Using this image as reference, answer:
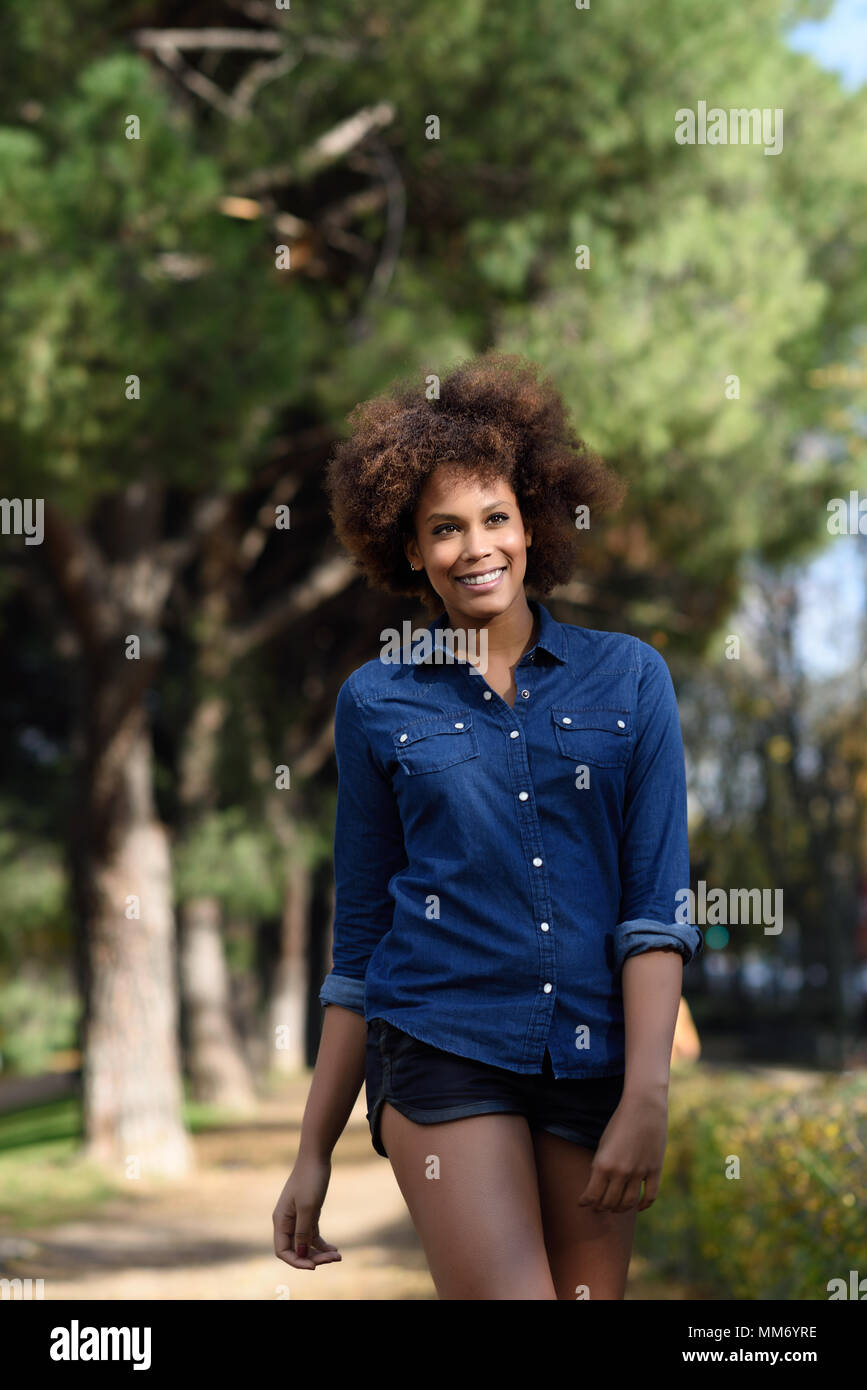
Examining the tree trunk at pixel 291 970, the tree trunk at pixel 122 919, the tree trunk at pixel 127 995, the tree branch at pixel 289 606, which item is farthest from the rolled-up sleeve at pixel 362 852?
the tree trunk at pixel 291 970

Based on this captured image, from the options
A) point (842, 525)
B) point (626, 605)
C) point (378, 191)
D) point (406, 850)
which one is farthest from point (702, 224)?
point (406, 850)

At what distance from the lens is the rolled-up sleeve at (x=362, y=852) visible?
7.81ft

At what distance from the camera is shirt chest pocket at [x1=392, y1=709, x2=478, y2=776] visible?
2289 millimetres

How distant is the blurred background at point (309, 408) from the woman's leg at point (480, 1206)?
256 cm

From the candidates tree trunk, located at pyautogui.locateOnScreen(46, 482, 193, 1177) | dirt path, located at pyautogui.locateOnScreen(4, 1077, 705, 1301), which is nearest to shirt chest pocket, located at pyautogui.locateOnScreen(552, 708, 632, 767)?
dirt path, located at pyautogui.locateOnScreen(4, 1077, 705, 1301)

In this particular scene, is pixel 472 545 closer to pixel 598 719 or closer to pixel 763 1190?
pixel 598 719

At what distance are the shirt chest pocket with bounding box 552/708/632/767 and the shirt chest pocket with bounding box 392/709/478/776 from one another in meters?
0.13

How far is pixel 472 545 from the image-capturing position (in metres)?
2.37

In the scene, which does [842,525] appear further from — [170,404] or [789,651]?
[789,651]

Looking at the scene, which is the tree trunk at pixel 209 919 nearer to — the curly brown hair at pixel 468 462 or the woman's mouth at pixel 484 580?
the curly brown hair at pixel 468 462

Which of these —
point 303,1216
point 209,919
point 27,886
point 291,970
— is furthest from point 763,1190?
point 291,970

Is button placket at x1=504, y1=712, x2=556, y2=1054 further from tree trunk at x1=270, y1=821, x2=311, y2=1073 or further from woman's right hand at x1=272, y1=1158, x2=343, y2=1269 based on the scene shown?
tree trunk at x1=270, y1=821, x2=311, y2=1073

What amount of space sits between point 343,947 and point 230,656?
11.6 m

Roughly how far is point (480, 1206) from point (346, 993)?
1.30 feet
